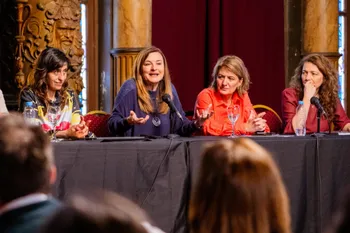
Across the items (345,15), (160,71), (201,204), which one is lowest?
(201,204)

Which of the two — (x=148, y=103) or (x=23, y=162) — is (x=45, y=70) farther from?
(x=23, y=162)

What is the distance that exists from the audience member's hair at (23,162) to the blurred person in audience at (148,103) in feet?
9.26

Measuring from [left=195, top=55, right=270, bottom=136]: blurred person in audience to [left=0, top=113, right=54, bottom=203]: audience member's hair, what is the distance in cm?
308

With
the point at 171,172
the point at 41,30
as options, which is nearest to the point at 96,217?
the point at 171,172

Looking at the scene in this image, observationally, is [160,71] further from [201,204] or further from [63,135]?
[201,204]

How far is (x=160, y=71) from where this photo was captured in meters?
4.84

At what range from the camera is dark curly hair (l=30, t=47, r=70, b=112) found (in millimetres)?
4508

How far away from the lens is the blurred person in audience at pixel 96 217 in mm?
1146

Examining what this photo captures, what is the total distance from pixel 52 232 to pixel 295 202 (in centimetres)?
317

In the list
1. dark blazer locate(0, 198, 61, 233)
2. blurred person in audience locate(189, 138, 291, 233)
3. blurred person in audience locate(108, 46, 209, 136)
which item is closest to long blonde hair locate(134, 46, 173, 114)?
blurred person in audience locate(108, 46, 209, 136)

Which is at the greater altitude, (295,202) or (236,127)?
(236,127)

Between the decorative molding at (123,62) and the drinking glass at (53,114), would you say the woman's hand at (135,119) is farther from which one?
the decorative molding at (123,62)

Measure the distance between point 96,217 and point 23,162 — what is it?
660 millimetres

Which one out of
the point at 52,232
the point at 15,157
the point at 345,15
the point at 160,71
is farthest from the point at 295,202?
the point at 345,15
